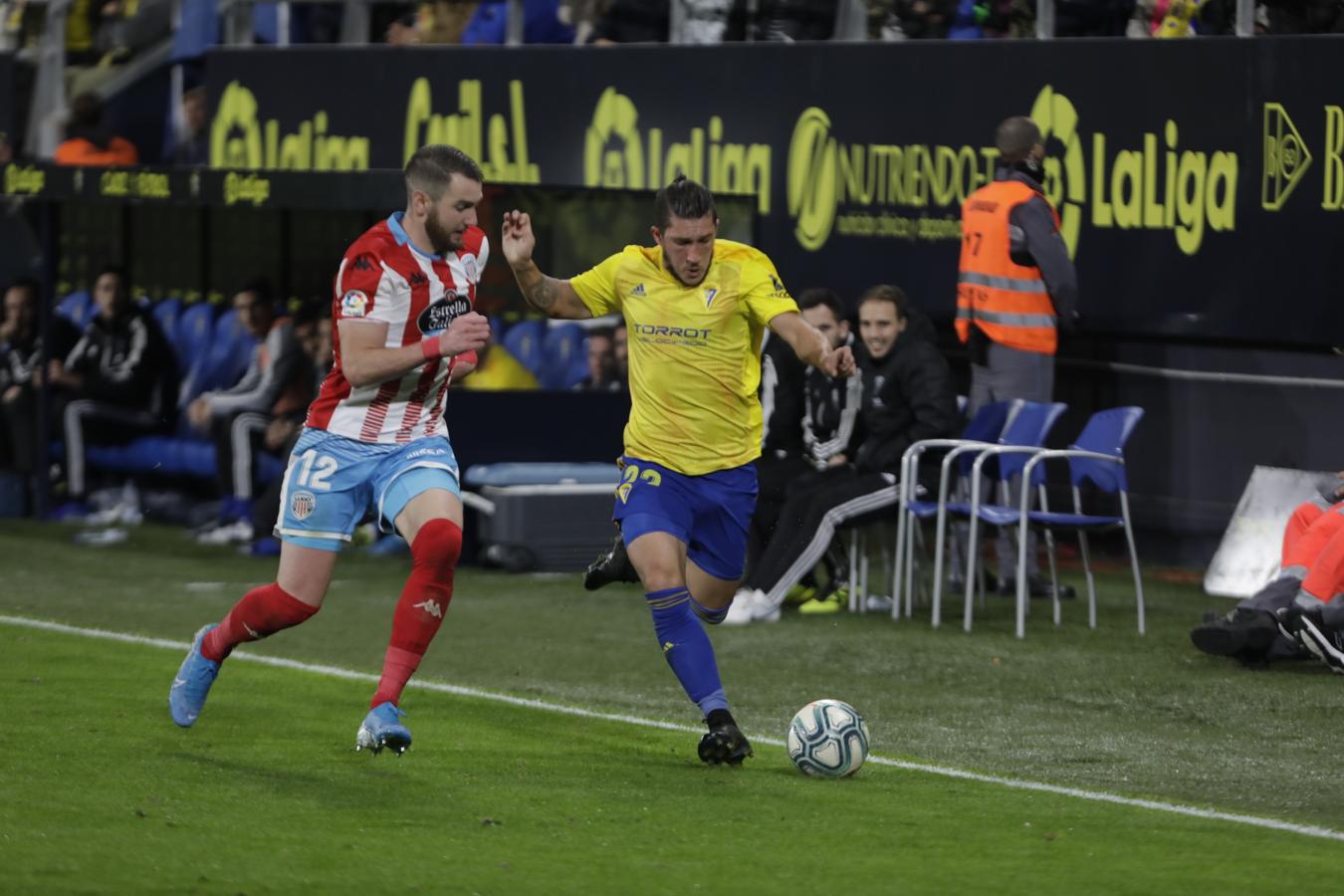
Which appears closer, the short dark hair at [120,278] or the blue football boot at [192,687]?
the blue football boot at [192,687]

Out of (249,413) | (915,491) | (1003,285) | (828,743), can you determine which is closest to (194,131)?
(249,413)

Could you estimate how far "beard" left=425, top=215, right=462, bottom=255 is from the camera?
26.8ft

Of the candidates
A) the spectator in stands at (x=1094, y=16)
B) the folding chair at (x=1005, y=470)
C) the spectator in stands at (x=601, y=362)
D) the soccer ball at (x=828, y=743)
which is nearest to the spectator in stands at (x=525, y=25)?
the spectator in stands at (x=601, y=362)

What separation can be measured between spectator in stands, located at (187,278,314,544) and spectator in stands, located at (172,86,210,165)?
464cm

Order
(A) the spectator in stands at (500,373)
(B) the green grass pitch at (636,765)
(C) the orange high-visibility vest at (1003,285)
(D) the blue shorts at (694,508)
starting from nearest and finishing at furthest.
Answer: (B) the green grass pitch at (636,765) → (D) the blue shorts at (694,508) → (C) the orange high-visibility vest at (1003,285) → (A) the spectator in stands at (500,373)

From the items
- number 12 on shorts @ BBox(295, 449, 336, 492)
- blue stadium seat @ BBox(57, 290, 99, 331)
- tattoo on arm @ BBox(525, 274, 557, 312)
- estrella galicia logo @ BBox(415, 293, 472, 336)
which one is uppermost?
tattoo on arm @ BBox(525, 274, 557, 312)

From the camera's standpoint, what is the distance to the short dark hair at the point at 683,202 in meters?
8.20

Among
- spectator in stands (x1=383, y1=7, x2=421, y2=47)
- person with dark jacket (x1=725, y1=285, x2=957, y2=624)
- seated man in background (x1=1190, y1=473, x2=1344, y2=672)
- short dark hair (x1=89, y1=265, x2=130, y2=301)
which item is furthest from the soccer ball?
spectator in stands (x1=383, y1=7, x2=421, y2=47)

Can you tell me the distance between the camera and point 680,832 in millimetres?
7133

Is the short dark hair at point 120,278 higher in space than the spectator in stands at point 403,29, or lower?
lower

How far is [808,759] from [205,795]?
2.00m

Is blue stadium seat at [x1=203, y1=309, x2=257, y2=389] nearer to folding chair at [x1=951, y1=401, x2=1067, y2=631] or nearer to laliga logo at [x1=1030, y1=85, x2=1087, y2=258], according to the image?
laliga logo at [x1=1030, y1=85, x2=1087, y2=258]

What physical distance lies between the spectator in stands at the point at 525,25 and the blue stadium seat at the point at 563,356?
11.9 ft

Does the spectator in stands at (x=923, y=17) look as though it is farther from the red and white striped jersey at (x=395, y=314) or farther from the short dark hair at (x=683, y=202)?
the red and white striped jersey at (x=395, y=314)
